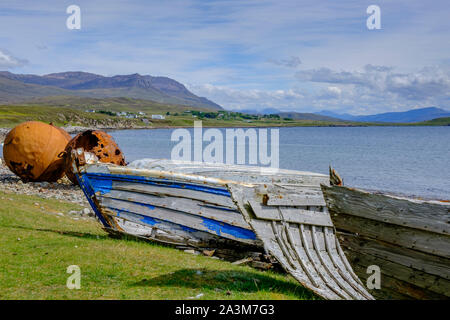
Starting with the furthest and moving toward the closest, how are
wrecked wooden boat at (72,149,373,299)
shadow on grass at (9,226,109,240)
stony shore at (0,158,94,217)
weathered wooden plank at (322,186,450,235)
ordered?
stony shore at (0,158,94,217)
shadow on grass at (9,226,109,240)
wrecked wooden boat at (72,149,373,299)
weathered wooden plank at (322,186,450,235)

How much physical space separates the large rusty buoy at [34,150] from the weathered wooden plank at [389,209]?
687 inches

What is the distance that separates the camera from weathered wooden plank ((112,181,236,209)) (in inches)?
395

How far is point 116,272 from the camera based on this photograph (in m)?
7.77

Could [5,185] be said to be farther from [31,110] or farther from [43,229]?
[31,110]

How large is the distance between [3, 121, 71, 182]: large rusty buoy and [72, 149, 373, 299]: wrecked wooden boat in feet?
32.4

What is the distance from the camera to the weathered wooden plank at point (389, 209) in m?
5.87

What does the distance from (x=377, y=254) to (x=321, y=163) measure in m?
51.1

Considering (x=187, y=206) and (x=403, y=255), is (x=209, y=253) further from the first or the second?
(x=403, y=255)

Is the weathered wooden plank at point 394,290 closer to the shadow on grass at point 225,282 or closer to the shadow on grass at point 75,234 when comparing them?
the shadow on grass at point 225,282

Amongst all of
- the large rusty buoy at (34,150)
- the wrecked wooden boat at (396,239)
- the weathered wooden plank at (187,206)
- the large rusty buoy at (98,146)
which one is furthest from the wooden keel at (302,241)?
the large rusty buoy at (34,150)

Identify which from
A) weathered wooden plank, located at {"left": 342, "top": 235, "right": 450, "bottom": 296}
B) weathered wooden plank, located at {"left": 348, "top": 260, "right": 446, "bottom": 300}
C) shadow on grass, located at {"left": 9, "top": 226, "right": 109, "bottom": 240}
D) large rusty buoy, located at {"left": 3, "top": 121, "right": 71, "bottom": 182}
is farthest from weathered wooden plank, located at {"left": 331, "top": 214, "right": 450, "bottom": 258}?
large rusty buoy, located at {"left": 3, "top": 121, "right": 71, "bottom": 182}

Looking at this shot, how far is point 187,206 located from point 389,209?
530 cm

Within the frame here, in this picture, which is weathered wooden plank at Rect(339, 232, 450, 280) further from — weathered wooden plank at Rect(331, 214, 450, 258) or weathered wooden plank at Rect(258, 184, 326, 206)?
weathered wooden plank at Rect(258, 184, 326, 206)
